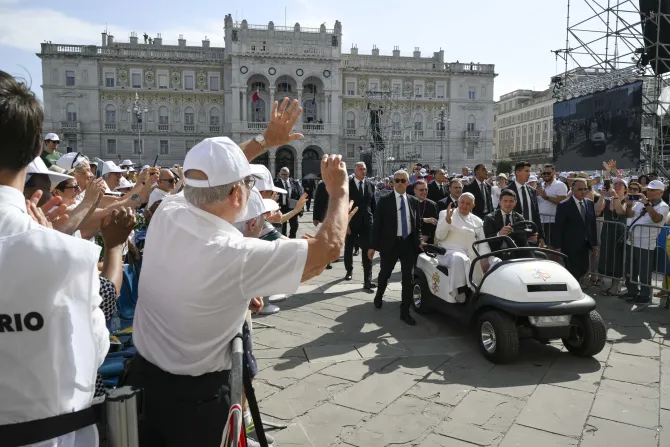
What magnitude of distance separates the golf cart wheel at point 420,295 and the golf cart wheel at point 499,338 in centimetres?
153

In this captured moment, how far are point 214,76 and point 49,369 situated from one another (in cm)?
5830

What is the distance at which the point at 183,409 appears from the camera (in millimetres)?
1953

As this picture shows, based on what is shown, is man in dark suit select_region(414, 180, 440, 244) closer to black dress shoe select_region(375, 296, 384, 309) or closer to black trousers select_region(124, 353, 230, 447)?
black dress shoe select_region(375, 296, 384, 309)

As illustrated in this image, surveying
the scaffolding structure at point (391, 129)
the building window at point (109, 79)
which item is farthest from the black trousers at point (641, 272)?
the building window at point (109, 79)

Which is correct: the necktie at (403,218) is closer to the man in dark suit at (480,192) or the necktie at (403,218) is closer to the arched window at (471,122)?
the man in dark suit at (480,192)

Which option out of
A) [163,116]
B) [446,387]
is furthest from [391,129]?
[446,387]

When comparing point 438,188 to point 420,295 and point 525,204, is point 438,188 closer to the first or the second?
point 525,204

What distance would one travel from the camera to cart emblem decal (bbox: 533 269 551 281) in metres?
5.00

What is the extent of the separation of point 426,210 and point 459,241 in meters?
1.79

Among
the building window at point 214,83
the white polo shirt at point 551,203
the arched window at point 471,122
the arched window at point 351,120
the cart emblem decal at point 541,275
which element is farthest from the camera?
the arched window at point 471,122

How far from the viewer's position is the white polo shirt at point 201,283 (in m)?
1.83

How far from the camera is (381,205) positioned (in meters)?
7.15

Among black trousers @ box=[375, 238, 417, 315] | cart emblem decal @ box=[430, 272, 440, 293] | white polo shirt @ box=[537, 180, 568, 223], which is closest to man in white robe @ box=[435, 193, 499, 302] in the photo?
cart emblem decal @ box=[430, 272, 440, 293]

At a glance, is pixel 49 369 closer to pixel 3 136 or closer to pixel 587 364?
pixel 3 136
